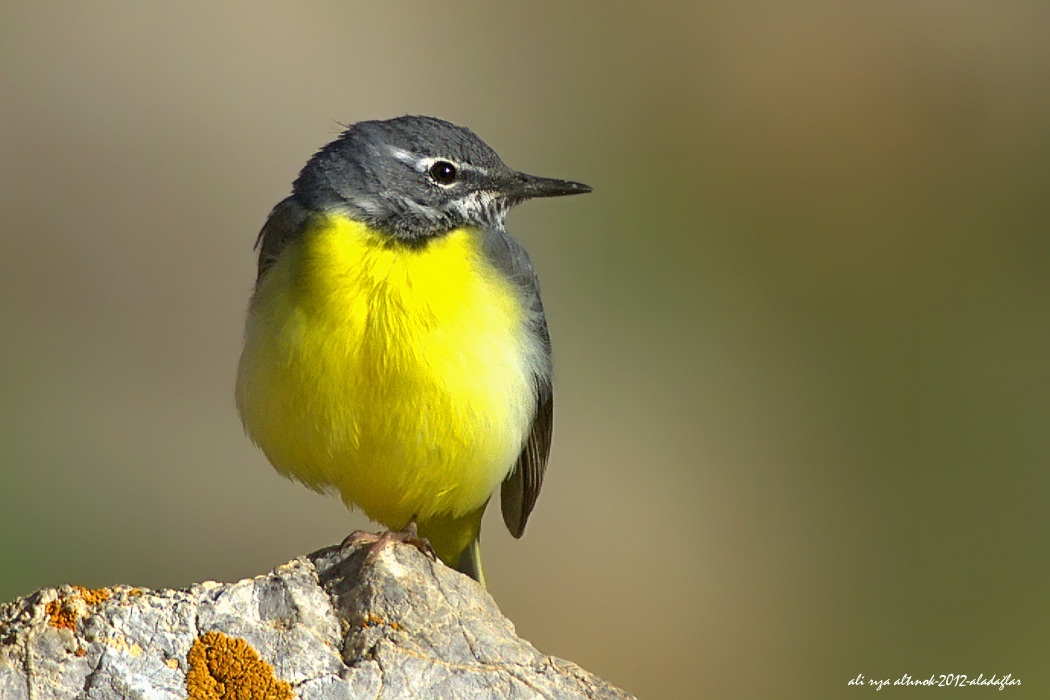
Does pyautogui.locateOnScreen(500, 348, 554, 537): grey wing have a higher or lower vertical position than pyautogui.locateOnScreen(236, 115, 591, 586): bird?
lower

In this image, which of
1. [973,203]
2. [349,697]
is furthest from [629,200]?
[349,697]

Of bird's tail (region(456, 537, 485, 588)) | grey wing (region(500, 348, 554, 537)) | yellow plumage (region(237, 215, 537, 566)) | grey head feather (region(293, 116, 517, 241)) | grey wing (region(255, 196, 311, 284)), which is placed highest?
grey head feather (region(293, 116, 517, 241))

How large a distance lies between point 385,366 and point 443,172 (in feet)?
3.57

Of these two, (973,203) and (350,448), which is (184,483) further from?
(973,203)

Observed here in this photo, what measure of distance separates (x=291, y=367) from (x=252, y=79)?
977cm

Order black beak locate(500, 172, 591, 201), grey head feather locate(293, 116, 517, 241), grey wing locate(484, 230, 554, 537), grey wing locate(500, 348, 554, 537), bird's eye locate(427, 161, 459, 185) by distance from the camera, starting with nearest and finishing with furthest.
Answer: grey head feather locate(293, 116, 517, 241)
bird's eye locate(427, 161, 459, 185)
grey wing locate(484, 230, 554, 537)
black beak locate(500, 172, 591, 201)
grey wing locate(500, 348, 554, 537)

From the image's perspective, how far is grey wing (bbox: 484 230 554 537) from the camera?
23.2 ft

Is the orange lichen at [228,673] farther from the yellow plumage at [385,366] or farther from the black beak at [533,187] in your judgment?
the black beak at [533,187]

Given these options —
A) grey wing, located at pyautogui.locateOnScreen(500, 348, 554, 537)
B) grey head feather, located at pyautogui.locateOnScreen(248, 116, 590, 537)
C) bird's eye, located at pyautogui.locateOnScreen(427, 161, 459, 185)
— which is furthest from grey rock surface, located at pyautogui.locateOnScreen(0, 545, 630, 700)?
bird's eye, located at pyautogui.locateOnScreen(427, 161, 459, 185)

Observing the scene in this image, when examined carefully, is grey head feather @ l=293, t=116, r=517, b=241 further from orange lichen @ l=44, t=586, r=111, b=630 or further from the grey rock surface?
orange lichen @ l=44, t=586, r=111, b=630

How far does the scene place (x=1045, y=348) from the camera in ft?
50.2

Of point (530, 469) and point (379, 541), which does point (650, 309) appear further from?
point (379, 541)

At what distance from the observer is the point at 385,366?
6402 millimetres

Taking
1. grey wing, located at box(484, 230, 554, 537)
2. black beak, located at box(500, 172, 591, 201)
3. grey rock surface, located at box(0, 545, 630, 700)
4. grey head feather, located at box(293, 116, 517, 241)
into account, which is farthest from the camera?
black beak, located at box(500, 172, 591, 201)
